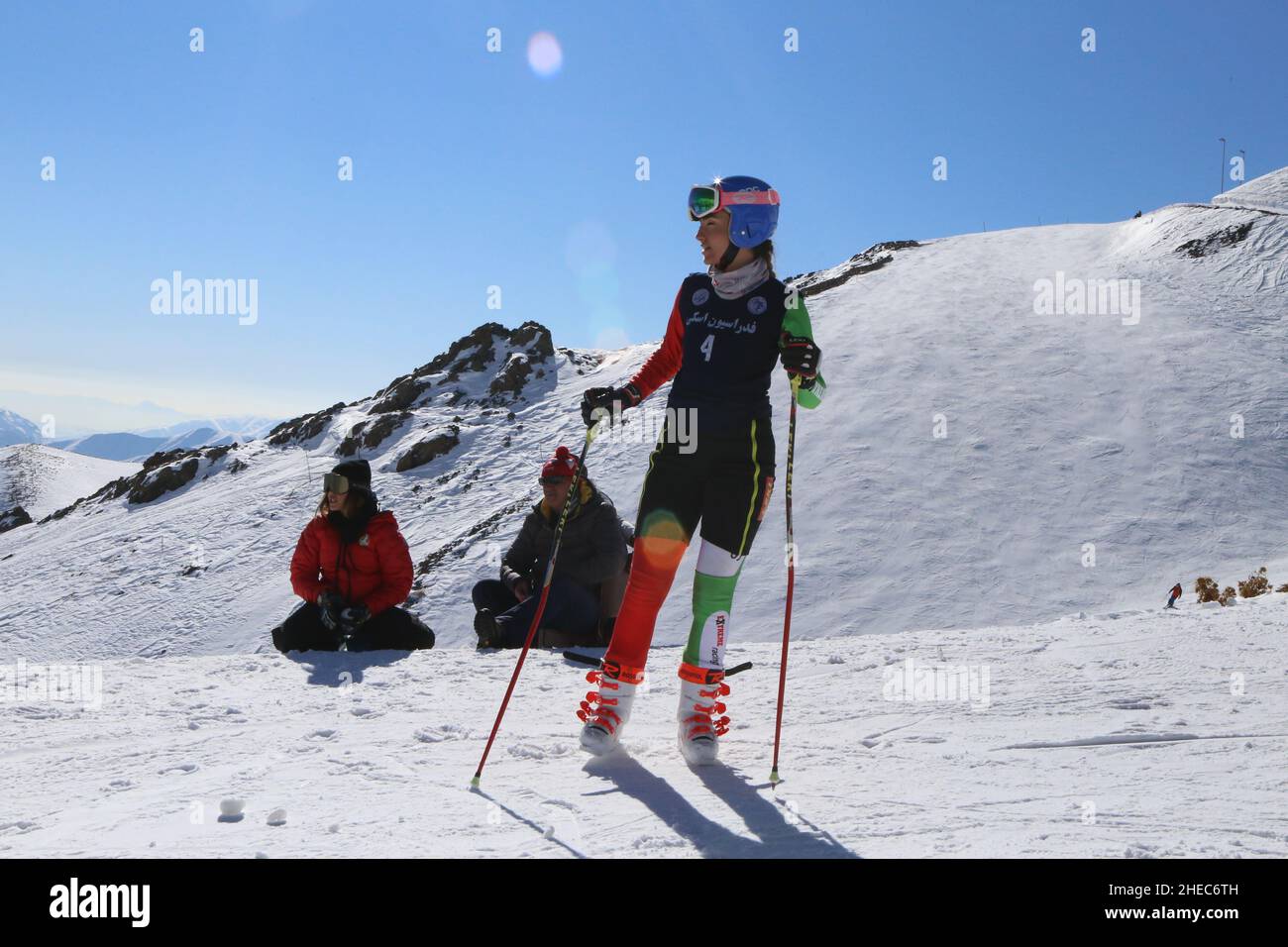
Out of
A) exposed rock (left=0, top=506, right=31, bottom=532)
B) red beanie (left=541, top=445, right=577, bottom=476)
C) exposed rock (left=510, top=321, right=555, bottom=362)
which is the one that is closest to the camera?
red beanie (left=541, top=445, right=577, bottom=476)

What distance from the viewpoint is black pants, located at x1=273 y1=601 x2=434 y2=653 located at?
595cm

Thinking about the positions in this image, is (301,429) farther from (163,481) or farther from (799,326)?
(799,326)

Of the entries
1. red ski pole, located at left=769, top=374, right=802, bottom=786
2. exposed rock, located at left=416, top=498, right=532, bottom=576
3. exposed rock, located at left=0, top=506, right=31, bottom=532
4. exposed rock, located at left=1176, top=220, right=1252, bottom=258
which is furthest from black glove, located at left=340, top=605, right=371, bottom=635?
exposed rock, located at left=0, top=506, right=31, bottom=532

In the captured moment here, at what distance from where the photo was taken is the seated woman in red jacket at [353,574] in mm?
5945

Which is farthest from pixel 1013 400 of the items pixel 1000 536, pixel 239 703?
pixel 239 703

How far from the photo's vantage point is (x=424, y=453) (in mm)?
25906

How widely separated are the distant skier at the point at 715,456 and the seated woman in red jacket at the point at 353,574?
9.25 ft

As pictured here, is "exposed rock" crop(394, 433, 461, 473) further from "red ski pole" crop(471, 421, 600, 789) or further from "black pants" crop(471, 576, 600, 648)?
"red ski pole" crop(471, 421, 600, 789)

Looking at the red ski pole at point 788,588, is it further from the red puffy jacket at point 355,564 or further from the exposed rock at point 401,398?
the exposed rock at point 401,398

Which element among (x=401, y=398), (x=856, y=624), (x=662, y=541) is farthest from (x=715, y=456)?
(x=401, y=398)

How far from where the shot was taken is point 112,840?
2.43 meters

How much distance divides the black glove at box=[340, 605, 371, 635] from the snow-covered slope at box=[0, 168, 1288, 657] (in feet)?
18.8
